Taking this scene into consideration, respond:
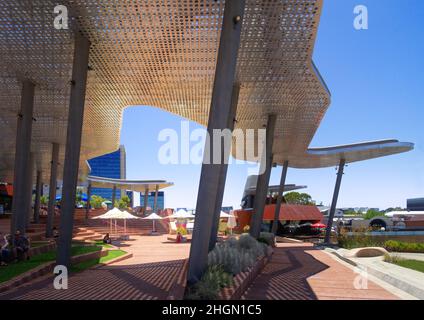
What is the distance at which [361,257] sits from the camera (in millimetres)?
15141

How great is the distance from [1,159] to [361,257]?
106 ft

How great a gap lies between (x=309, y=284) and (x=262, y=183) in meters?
9.47

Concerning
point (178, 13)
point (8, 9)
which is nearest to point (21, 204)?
point (8, 9)

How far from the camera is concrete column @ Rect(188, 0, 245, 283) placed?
756 cm

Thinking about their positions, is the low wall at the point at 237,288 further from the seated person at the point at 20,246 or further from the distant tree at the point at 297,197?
the distant tree at the point at 297,197

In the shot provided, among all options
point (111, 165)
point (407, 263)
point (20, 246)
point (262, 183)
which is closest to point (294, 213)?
point (262, 183)

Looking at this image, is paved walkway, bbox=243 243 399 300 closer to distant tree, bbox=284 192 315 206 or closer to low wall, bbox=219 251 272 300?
low wall, bbox=219 251 272 300

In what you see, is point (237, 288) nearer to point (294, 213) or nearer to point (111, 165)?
point (294, 213)

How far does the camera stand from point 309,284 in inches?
→ 380

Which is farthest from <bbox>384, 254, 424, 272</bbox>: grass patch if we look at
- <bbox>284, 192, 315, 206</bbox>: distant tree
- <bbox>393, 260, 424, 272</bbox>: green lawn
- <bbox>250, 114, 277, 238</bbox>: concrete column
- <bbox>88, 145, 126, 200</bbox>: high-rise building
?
<bbox>88, 145, 126, 200</bbox>: high-rise building

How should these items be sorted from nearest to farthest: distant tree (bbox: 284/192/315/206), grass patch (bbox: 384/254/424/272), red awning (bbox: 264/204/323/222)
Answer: grass patch (bbox: 384/254/424/272) < red awning (bbox: 264/204/323/222) < distant tree (bbox: 284/192/315/206)

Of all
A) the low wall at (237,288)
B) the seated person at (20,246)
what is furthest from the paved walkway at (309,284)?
the seated person at (20,246)

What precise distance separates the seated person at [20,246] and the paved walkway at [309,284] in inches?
296

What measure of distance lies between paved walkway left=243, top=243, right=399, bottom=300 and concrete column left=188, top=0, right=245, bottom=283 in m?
1.32
